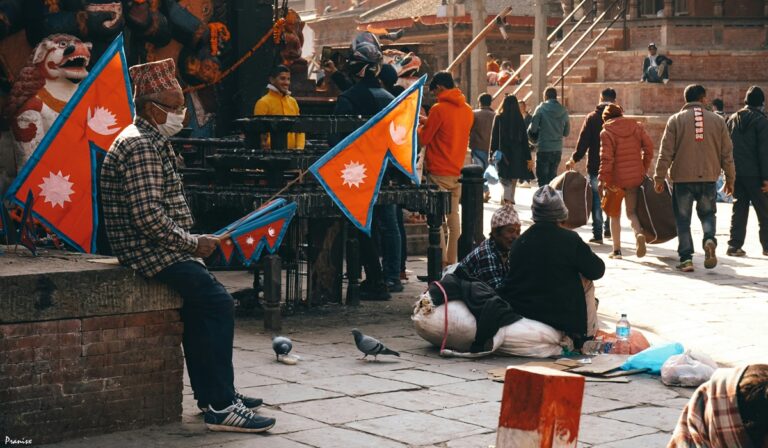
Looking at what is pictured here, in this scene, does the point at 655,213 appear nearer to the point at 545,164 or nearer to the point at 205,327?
the point at 545,164

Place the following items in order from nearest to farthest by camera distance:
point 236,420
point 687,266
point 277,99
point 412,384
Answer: point 236,420 → point 412,384 → point 277,99 → point 687,266

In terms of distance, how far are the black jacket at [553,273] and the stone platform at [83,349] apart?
2851mm

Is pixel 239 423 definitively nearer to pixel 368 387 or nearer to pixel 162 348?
pixel 162 348

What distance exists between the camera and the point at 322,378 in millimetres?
7816

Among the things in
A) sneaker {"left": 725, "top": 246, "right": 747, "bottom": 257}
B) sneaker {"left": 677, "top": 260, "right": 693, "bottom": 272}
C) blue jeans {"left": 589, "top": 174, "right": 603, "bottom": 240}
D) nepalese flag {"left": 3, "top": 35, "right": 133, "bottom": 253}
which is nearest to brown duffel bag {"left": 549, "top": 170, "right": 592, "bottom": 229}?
blue jeans {"left": 589, "top": 174, "right": 603, "bottom": 240}

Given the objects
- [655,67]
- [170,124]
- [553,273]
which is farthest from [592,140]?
[655,67]

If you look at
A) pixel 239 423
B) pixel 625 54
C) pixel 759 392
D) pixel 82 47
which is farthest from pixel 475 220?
pixel 625 54

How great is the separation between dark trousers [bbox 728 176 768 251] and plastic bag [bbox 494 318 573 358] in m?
6.37

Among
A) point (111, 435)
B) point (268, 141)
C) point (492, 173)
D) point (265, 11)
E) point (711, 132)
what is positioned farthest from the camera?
point (492, 173)

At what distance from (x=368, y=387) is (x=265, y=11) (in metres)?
7.55

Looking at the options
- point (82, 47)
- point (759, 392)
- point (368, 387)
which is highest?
point (82, 47)

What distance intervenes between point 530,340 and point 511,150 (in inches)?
392

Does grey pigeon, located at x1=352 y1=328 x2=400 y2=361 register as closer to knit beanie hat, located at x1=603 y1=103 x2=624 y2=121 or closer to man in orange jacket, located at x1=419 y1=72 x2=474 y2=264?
man in orange jacket, located at x1=419 y1=72 x2=474 y2=264

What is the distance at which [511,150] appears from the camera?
18344 millimetres
